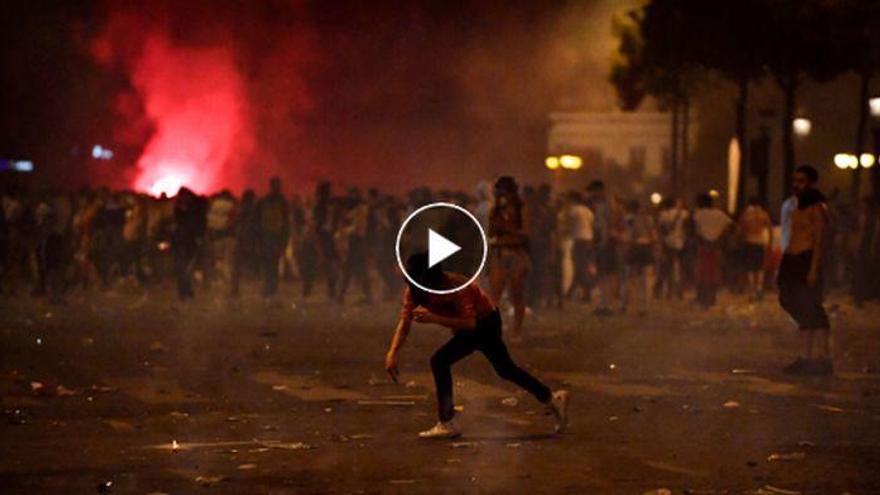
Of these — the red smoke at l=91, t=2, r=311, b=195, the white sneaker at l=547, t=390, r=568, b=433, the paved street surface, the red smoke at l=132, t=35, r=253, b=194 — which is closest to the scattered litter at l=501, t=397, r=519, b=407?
the paved street surface

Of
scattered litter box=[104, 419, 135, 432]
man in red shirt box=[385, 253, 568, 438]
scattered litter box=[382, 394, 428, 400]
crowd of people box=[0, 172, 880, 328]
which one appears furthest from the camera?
crowd of people box=[0, 172, 880, 328]

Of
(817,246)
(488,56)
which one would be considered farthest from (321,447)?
(488,56)

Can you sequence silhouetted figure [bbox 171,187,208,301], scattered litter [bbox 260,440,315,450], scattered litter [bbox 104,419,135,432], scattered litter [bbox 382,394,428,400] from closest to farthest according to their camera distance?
scattered litter [bbox 260,440,315,450], scattered litter [bbox 104,419,135,432], scattered litter [bbox 382,394,428,400], silhouetted figure [bbox 171,187,208,301]

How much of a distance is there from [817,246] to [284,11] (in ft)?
115

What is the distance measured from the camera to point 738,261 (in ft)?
93.9

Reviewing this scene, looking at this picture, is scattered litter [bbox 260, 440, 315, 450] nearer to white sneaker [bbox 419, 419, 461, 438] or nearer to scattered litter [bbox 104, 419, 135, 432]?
white sneaker [bbox 419, 419, 461, 438]

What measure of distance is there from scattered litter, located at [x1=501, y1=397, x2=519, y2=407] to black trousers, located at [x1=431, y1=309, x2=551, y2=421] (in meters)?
1.79

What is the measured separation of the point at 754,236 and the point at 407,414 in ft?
51.2

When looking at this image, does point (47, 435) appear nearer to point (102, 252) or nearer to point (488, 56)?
point (102, 252)

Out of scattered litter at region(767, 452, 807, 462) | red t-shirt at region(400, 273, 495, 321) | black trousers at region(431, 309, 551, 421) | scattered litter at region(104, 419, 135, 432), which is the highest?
red t-shirt at region(400, 273, 495, 321)

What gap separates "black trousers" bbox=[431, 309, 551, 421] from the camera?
11.7 meters

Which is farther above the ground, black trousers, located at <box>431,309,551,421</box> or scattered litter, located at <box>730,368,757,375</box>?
black trousers, located at <box>431,309,551,421</box>

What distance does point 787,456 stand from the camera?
10.9m

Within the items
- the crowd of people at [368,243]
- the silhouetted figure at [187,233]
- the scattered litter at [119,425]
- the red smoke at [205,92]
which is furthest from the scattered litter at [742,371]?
Answer: the red smoke at [205,92]
